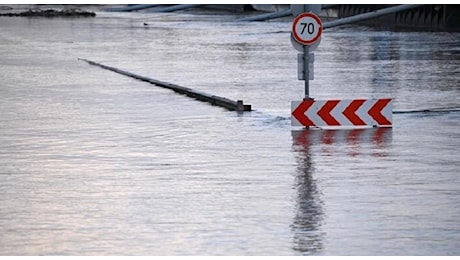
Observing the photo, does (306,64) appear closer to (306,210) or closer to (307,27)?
(307,27)

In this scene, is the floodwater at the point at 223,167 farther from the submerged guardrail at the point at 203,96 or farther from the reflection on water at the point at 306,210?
the submerged guardrail at the point at 203,96

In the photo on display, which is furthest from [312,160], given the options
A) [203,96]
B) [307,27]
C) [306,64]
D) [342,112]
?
[203,96]

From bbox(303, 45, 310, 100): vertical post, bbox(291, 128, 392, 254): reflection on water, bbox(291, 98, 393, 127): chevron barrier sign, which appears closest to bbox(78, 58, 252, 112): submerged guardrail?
bbox(303, 45, 310, 100): vertical post

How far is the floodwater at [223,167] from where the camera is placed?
11523mm

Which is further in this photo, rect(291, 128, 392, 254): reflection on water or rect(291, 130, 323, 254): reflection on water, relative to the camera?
rect(291, 128, 392, 254): reflection on water

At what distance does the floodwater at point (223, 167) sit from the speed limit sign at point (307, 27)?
4.38 ft

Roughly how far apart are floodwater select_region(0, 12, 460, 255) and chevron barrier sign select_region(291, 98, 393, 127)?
284 mm

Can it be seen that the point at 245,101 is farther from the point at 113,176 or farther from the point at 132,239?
the point at 132,239

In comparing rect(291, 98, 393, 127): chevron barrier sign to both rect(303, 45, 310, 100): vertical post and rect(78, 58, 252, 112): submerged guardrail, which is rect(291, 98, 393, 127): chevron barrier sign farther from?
rect(78, 58, 252, 112): submerged guardrail

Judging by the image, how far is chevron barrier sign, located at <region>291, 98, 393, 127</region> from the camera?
20781mm

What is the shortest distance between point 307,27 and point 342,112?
1.42 metres

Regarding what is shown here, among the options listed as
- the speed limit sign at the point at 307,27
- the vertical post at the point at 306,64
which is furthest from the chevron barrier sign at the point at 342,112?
the speed limit sign at the point at 307,27

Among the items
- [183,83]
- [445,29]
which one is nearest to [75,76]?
[183,83]

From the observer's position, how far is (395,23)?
70.8 metres
